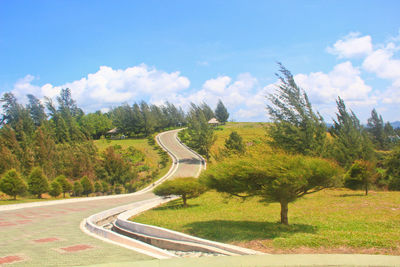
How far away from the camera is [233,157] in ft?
36.5

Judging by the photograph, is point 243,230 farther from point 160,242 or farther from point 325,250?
point 325,250

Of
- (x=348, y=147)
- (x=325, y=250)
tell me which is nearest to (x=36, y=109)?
(x=348, y=147)

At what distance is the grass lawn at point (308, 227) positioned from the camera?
8117 mm

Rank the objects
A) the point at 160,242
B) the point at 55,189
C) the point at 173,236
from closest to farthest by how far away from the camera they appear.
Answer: the point at 173,236
the point at 160,242
the point at 55,189

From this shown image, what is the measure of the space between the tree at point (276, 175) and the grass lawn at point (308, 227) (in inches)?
48.1

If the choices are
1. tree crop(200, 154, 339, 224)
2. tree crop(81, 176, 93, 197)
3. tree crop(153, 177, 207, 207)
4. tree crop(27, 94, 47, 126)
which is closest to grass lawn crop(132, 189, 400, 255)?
tree crop(200, 154, 339, 224)

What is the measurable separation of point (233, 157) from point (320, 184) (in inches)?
119

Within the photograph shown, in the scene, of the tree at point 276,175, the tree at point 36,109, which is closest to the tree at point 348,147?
the tree at point 276,175

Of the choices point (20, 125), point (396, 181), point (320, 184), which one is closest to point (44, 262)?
point (320, 184)

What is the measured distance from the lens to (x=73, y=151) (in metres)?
41.6

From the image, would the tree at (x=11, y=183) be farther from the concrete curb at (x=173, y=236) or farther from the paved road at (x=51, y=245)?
the concrete curb at (x=173, y=236)

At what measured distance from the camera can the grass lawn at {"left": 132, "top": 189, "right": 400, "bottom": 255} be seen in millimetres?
8117

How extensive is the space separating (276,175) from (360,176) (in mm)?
14002

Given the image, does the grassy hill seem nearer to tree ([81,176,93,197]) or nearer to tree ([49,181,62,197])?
tree ([49,181,62,197])
